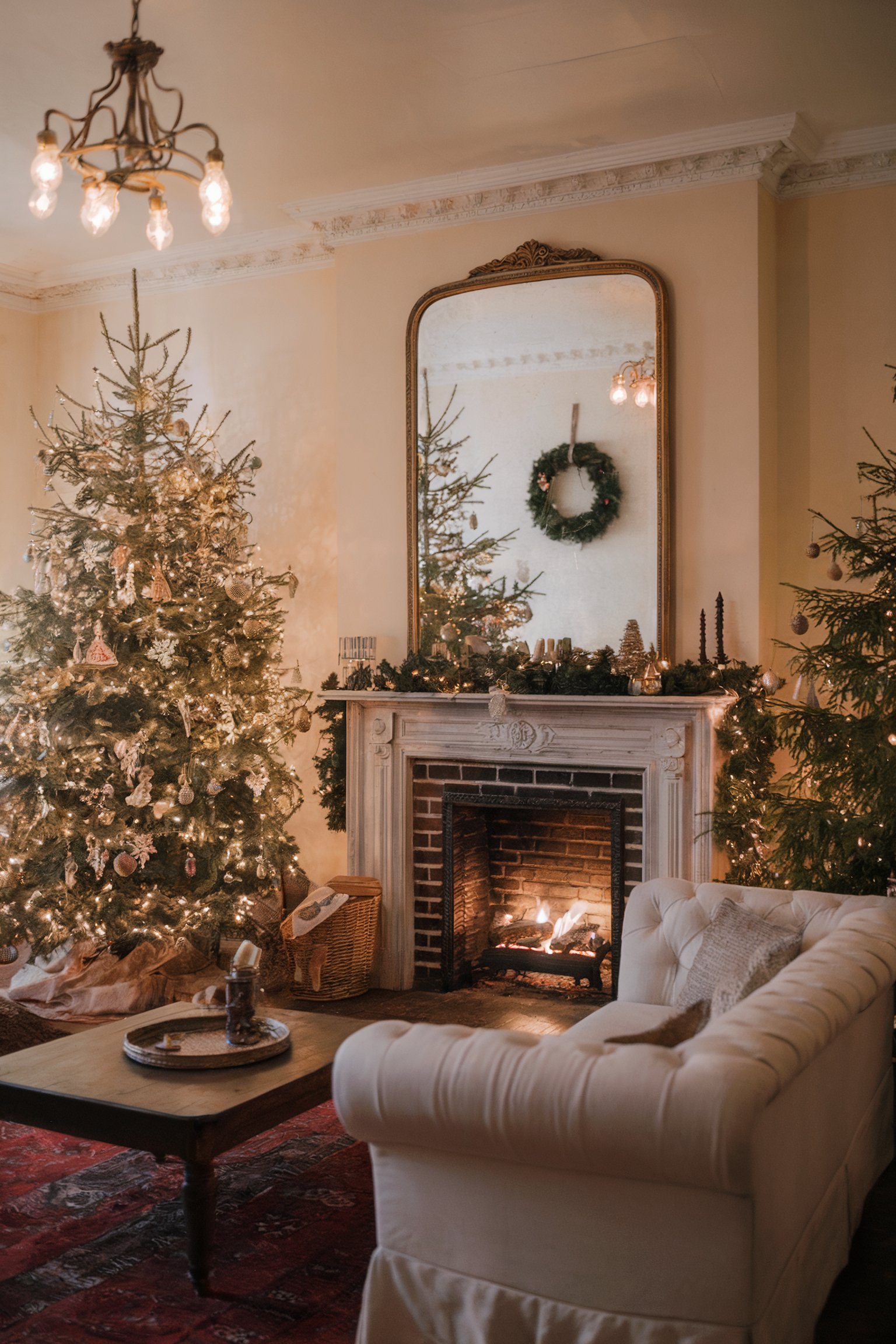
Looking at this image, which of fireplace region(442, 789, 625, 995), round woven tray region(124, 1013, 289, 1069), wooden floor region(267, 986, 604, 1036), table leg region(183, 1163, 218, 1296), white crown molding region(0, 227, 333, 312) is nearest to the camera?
table leg region(183, 1163, 218, 1296)

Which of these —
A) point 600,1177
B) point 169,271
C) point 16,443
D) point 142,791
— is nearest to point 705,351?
point 142,791

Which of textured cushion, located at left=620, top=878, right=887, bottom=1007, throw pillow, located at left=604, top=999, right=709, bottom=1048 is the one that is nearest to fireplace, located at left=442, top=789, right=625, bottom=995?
textured cushion, located at left=620, top=878, right=887, bottom=1007

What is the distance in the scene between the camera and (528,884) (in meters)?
6.01

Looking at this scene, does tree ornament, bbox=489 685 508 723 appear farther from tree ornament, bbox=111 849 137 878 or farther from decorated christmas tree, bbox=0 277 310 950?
tree ornament, bbox=111 849 137 878

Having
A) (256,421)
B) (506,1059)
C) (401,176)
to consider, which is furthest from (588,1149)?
(256,421)

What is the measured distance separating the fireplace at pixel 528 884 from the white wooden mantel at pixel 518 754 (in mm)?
200

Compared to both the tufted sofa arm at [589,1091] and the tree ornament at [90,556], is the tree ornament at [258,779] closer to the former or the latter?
the tree ornament at [90,556]

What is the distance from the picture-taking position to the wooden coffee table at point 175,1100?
2863mm

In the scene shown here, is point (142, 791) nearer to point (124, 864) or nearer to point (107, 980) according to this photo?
point (124, 864)

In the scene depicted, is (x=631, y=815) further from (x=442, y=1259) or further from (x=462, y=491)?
(x=442, y=1259)

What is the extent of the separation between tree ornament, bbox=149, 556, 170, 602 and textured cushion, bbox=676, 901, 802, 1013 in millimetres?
2939

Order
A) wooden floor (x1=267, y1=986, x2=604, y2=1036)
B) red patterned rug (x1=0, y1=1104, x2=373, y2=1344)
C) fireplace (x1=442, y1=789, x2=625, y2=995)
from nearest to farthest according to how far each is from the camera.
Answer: red patterned rug (x1=0, y1=1104, x2=373, y2=1344)
wooden floor (x1=267, y1=986, x2=604, y2=1036)
fireplace (x1=442, y1=789, x2=625, y2=995)

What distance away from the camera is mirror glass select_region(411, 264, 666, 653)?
5430 millimetres

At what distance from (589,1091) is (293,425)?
5.20 metres
